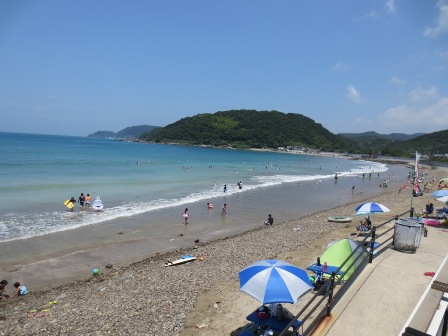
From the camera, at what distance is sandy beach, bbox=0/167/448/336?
8742mm

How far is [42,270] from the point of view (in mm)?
13234

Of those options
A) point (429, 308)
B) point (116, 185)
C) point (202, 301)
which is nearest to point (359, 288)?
point (429, 308)

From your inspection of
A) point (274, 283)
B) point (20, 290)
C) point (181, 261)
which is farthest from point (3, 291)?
point (274, 283)

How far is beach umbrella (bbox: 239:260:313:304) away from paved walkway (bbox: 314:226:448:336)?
0.75 meters

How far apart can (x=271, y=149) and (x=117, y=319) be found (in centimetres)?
17889

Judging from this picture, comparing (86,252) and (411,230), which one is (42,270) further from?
(411,230)

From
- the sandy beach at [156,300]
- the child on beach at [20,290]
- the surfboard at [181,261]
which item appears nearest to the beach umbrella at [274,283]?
the sandy beach at [156,300]

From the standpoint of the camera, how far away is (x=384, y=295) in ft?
23.7

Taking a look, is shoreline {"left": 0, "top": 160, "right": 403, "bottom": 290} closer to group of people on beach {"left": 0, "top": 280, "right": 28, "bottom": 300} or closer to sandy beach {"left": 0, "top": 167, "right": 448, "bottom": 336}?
group of people on beach {"left": 0, "top": 280, "right": 28, "bottom": 300}

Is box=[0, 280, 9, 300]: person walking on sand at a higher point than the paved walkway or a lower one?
lower

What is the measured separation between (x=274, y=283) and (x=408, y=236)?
18.9ft

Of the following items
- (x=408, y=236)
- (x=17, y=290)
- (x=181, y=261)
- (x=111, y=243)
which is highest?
(x=408, y=236)

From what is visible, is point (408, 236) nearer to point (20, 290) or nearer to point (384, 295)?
point (384, 295)

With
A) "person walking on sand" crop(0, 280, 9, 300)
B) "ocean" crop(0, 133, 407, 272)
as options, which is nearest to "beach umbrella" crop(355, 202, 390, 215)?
"ocean" crop(0, 133, 407, 272)
